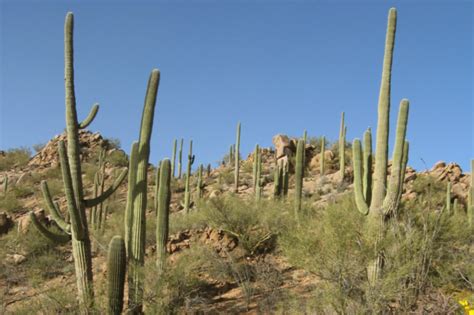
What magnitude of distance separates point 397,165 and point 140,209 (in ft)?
16.5

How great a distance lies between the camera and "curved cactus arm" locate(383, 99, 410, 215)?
9.90m

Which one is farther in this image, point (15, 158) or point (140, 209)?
point (15, 158)

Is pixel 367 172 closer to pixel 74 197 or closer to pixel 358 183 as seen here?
pixel 358 183

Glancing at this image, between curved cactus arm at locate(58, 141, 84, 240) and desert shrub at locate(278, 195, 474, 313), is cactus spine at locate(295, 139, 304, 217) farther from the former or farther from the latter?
curved cactus arm at locate(58, 141, 84, 240)

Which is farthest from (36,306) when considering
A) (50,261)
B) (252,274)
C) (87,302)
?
(50,261)

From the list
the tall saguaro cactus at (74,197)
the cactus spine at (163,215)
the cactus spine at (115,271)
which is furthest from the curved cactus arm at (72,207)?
the cactus spine at (163,215)

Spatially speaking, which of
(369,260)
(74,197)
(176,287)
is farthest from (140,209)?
(369,260)

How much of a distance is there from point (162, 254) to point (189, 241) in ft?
14.8

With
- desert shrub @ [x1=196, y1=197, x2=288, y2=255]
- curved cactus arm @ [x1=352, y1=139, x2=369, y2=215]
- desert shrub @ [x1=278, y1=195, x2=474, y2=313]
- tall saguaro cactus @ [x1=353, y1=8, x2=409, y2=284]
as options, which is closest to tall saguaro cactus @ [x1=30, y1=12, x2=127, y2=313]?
desert shrub @ [x1=278, y1=195, x2=474, y2=313]

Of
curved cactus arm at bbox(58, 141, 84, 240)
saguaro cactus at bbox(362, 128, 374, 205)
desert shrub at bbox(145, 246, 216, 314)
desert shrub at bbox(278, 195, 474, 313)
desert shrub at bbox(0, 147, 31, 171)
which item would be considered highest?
desert shrub at bbox(0, 147, 31, 171)

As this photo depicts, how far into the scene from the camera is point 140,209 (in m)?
9.92

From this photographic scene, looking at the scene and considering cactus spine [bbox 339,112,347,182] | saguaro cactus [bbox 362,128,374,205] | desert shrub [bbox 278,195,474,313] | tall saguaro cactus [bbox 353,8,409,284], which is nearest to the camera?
desert shrub [bbox 278,195,474,313]

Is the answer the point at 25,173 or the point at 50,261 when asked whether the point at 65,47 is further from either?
the point at 25,173

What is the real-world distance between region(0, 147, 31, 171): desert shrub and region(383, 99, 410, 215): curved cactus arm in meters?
32.1
